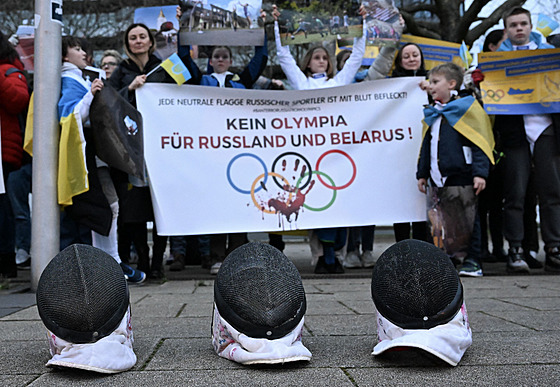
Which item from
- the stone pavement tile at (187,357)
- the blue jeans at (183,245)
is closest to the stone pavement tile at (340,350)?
the stone pavement tile at (187,357)

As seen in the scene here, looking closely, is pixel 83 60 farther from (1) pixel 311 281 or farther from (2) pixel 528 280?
(2) pixel 528 280

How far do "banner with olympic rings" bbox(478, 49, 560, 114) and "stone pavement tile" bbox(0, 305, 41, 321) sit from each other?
3.82 metres

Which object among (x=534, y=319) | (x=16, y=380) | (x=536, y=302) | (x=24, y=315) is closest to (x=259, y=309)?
(x=16, y=380)

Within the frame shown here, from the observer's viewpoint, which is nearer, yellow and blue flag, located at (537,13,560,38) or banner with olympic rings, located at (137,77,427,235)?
banner with olympic rings, located at (137,77,427,235)

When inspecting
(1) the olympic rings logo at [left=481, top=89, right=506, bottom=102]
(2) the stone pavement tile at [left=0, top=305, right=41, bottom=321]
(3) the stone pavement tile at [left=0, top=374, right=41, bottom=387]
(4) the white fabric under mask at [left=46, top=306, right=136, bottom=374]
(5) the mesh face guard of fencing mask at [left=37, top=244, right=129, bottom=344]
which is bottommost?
(2) the stone pavement tile at [left=0, top=305, right=41, bottom=321]

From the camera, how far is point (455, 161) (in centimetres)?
492

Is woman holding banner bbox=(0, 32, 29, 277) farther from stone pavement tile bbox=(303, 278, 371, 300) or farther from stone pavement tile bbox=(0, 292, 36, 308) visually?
stone pavement tile bbox=(303, 278, 371, 300)

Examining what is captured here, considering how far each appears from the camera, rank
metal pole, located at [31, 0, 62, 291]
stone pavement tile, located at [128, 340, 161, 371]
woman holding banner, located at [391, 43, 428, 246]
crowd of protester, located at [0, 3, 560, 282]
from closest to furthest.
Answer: stone pavement tile, located at [128, 340, 161, 371]
metal pole, located at [31, 0, 62, 291]
crowd of protester, located at [0, 3, 560, 282]
woman holding banner, located at [391, 43, 428, 246]

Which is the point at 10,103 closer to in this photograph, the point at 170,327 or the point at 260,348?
the point at 170,327

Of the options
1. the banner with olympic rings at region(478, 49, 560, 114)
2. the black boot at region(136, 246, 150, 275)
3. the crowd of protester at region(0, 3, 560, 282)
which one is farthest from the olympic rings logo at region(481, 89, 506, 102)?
the black boot at region(136, 246, 150, 275)

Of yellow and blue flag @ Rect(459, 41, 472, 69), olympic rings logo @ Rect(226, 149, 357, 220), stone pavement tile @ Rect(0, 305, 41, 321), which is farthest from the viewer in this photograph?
yellow and blue flag @ Rect(459, 41, 472, 69)

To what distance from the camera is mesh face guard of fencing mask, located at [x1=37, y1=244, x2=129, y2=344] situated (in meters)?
2.13

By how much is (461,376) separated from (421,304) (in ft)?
0.91

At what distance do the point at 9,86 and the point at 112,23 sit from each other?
9.26m
